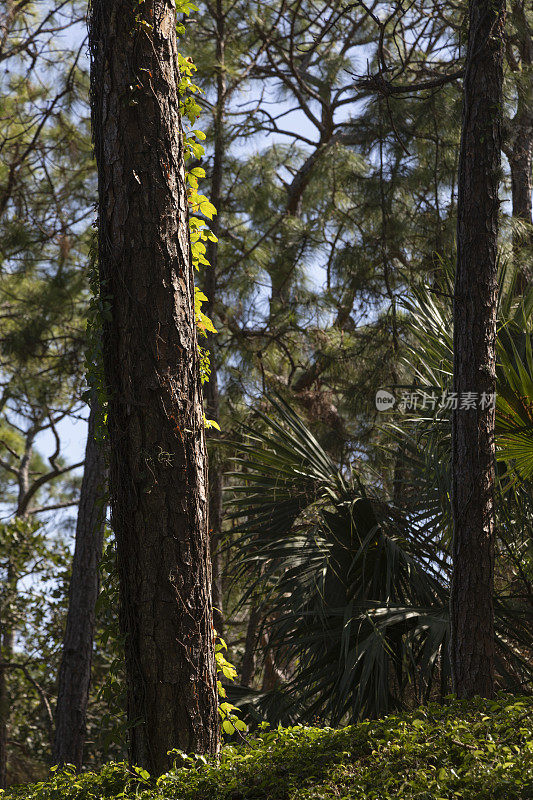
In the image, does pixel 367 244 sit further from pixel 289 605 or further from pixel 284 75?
pixel 289 605

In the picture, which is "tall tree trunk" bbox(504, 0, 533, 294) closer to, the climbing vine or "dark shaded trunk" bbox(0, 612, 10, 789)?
the climbing vine

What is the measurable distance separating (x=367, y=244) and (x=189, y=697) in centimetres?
632

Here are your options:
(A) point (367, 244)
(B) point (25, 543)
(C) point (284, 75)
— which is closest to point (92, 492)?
(B) point (25, 543)

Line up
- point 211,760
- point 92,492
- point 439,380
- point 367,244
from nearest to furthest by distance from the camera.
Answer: point 211,760
point 439,380
point 92,492
point 367,244

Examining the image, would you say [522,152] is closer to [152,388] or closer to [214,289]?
[214,289]

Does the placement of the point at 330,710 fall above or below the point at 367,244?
below

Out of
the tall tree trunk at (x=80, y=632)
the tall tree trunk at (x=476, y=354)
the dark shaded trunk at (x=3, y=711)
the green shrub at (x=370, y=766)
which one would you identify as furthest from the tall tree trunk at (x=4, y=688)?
the tall tree trunk at (x=476, y=354)

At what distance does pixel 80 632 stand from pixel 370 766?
16.0 ft

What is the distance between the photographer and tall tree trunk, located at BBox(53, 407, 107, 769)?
21.6 feet

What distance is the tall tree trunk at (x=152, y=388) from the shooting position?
3.01 metres

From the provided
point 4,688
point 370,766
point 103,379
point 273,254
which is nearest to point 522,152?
point 273,254

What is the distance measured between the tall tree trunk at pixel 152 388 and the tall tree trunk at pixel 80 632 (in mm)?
3428

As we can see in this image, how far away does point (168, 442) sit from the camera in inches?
122

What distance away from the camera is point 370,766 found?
2424 millimetres
